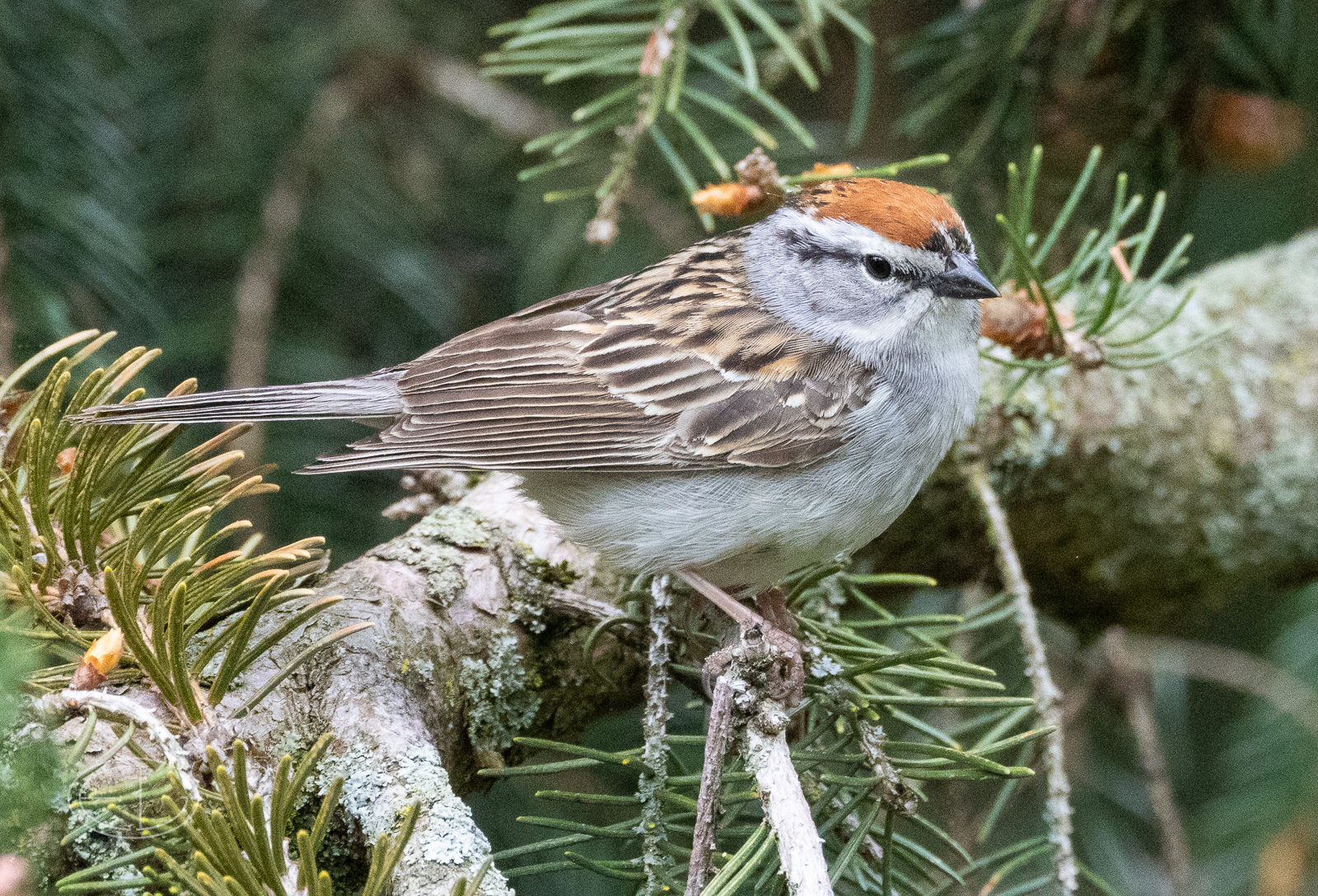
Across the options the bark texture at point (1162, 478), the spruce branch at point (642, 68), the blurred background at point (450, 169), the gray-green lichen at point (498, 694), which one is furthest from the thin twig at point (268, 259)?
the bark texture at point (1162, 478)

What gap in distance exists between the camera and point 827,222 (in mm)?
2279

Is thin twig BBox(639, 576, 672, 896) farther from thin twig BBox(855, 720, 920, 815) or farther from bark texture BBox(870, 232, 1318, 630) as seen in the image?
bark texture BBox(870, 232, 1318, 630)

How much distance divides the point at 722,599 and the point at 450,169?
195 centimetres

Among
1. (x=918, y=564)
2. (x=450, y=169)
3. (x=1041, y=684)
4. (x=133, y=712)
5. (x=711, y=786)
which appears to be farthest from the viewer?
(x=450, y=169)

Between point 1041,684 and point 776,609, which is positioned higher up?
point 776,609

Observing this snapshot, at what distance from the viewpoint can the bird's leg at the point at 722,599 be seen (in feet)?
6.14

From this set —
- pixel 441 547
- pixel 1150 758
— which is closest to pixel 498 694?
pixel 441 547

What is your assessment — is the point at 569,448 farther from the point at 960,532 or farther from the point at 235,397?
the point at 960,532

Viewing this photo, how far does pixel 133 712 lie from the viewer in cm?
118

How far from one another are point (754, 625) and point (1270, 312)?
2166mm

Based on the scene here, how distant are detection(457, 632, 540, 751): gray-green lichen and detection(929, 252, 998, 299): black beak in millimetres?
1082

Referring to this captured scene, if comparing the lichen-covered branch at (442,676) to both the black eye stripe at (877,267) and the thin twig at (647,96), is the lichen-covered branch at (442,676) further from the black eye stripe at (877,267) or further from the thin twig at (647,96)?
the black eye stripe at (877,267)

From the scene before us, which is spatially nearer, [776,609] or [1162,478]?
[776,609]

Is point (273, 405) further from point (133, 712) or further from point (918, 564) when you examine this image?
point (918, 564)
